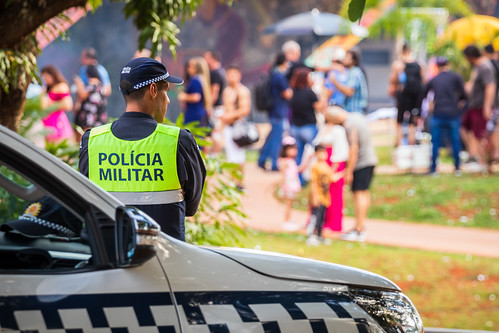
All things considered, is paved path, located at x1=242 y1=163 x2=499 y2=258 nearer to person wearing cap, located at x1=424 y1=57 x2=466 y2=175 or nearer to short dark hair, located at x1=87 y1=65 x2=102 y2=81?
short dark hair, located at x1=87 y1=65 x2=102 y2=81

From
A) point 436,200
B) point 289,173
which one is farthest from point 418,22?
point 289,173

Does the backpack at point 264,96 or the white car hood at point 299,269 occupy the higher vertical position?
the backpack at point 264,96

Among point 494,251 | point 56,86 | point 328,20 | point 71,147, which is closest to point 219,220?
point 71,147

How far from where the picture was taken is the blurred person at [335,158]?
1053 cm

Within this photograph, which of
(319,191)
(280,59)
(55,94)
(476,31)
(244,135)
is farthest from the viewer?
(476,31)

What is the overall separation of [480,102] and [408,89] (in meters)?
2.14

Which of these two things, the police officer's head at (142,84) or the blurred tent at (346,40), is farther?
the blurred tent at (346,40)

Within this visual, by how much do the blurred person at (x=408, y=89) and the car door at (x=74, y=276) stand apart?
1451 cm

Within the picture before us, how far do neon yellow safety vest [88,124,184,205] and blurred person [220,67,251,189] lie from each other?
9.86 metres

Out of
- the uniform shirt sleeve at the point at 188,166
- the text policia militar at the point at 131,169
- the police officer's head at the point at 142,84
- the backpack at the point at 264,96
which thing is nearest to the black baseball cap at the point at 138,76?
the police officer's head at the point at 142,84

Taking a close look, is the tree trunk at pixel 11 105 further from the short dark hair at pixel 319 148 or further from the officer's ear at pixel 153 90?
the short dark hair at pixel 319 148

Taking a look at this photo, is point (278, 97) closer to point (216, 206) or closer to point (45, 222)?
point (216, 206)

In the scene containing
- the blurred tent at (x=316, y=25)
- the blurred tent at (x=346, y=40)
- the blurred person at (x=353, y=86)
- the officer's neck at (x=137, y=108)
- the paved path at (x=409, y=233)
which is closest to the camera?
the officer's neck at (x=137, y=108)

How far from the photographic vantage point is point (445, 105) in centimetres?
1531
